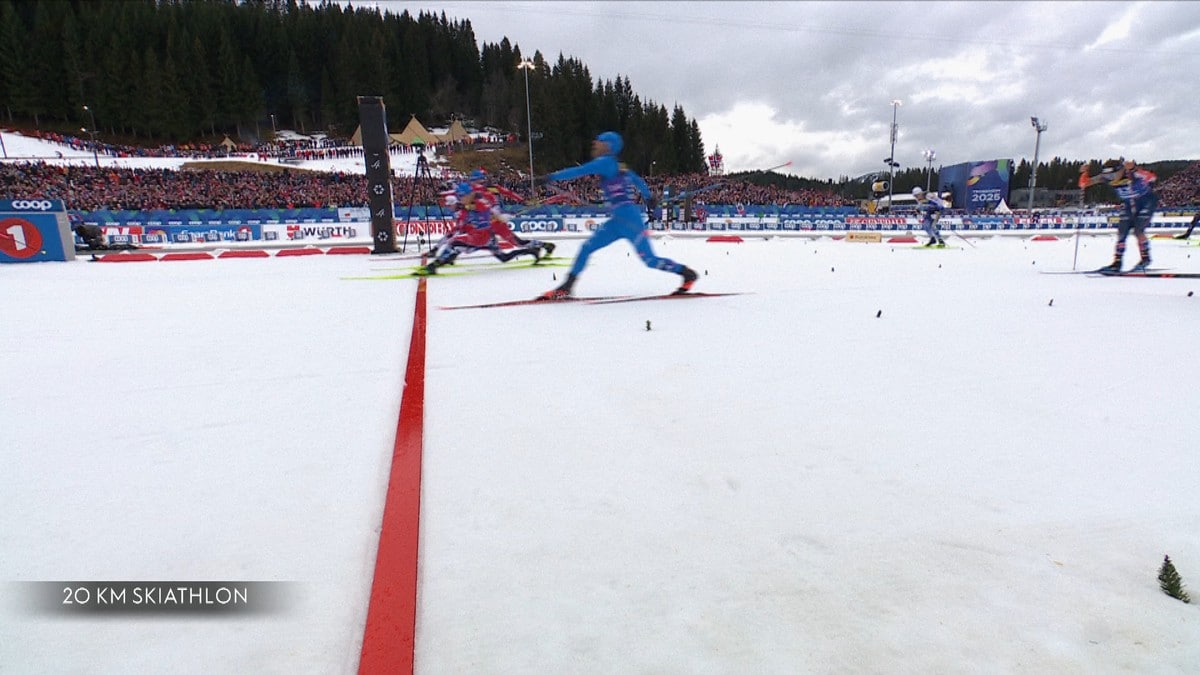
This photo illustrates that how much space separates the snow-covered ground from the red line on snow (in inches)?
1.5

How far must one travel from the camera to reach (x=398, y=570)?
1554mm

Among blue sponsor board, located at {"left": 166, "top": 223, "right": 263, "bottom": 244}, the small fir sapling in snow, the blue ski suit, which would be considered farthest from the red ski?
blue sponsor board, located at {"left": 166, "top": 223, "right": 263, "bottom": 244}

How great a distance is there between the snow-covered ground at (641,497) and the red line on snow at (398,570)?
38 millimetres

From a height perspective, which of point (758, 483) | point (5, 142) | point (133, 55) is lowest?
point (758, 483)

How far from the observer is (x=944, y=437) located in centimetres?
244

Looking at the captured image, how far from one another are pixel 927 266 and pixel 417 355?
9986 mm

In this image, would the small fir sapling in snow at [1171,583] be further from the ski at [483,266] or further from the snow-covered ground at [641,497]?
the ski at [483,266]

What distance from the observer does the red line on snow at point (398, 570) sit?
1262 millimetres

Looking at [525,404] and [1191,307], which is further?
[1191,307]

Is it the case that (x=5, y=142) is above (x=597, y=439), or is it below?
above

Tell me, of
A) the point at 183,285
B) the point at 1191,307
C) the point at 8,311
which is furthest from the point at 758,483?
the point at 183,285

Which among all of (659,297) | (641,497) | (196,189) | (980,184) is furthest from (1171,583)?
(980,184)

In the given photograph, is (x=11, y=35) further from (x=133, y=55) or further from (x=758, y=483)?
(x=758, y=483)

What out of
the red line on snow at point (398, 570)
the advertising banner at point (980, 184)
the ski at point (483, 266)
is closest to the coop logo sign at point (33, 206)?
the ski at point (483, 266)
